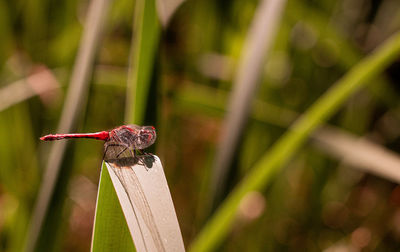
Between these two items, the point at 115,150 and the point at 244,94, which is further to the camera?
the point at 244,94

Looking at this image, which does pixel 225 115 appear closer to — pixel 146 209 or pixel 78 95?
pixel 78 95

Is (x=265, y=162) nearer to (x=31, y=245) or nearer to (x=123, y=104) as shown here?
(x=31, y=245)

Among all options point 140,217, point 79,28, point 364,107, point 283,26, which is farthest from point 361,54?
point 140,217

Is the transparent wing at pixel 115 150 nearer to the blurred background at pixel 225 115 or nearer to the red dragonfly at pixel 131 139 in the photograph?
the red dragonfly at pixel 131 139

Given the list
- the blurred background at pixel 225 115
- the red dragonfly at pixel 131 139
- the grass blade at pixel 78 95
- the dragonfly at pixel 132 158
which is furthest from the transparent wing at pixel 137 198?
the blurred background at pixel 225 115

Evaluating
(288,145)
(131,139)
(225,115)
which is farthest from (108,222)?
(225,115)

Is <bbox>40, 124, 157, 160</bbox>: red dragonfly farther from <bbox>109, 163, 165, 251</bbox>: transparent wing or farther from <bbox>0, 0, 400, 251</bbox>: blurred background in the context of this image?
<bbox>0, 0, 400, 251</bbox>: blurred background

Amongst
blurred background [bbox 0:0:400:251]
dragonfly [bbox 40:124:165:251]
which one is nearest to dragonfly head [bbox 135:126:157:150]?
dragonfly [bbox 40:124:165:251]
